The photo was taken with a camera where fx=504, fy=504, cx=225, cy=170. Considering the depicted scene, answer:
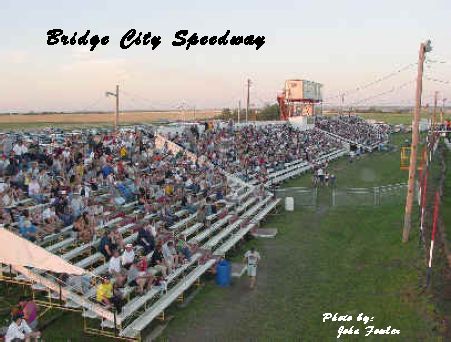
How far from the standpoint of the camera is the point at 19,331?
9719 millimetres

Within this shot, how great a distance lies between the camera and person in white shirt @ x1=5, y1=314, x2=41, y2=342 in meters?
9.64

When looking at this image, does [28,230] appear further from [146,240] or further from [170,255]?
[170,255]

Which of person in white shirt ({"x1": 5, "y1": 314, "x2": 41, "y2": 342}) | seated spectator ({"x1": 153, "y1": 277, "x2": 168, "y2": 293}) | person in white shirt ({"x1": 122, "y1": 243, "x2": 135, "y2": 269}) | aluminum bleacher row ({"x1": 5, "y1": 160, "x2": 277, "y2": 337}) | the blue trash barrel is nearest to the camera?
person in white shirt ({"x1": 5, "y1": 314, "x2": 41, "y2": 342})

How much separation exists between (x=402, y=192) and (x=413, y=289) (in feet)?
44.9

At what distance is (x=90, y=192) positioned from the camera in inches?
693

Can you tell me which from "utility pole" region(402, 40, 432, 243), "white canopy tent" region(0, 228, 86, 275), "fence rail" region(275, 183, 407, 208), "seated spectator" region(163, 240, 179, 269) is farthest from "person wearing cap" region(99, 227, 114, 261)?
"fence rail" region(275, 183, 407, 208)

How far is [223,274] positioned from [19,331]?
716 centimetres

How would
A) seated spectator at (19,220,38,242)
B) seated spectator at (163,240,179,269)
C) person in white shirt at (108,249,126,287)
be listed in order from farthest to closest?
1. seated spectator at (163,240,179,269)
2. seated spectator at (19,220,38,242)
3. person in white shirt at (108,249,126,287)

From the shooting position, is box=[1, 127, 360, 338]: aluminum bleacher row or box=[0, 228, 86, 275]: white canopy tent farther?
box=[1, 127, 360, 338]: aluminum bleacher row

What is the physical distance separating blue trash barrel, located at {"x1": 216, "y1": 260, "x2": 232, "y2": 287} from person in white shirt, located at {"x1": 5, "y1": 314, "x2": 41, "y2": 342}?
6746 millimetres

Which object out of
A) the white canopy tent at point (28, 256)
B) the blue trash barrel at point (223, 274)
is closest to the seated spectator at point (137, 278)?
the white canopy tent at point (28, 256)

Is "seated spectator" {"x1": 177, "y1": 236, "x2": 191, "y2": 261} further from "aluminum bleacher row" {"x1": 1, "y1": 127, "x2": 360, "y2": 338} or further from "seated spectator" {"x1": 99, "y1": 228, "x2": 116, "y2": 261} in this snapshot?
"seated spectator" {"x1": 99, "y1": 228, "x2": 116, "y2": 261}

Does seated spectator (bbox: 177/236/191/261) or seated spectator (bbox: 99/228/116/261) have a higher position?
seated spectator (bbox: 99/228/116/261)

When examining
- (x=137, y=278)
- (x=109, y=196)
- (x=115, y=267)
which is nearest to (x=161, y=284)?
(x=137, y=278)
